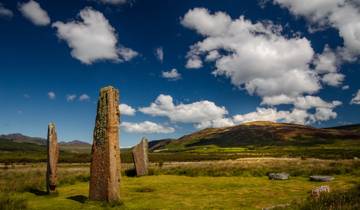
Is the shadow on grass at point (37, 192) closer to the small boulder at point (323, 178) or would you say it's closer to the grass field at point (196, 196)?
the grass field at point (196, 196)

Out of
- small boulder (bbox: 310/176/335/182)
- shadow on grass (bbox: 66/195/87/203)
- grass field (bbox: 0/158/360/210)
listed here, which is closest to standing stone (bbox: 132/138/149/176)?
grass field (bbox: 0/158/360/210)

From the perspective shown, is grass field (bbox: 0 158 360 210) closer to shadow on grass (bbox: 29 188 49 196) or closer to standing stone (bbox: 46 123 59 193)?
shadow on grass (bbox: 29 188 49 196)

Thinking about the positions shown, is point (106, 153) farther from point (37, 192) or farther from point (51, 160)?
point (37, 192)

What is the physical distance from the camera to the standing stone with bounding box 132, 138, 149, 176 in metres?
29.7

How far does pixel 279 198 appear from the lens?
1683cm

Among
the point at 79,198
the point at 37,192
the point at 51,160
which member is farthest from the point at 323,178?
the point at 37,192

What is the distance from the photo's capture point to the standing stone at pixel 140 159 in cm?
2972

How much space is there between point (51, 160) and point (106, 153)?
5.33 meters

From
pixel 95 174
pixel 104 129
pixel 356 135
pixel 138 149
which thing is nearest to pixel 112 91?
pixel 104 129

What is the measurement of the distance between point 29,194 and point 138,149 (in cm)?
1145

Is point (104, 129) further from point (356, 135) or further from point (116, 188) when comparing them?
point (356, 135)

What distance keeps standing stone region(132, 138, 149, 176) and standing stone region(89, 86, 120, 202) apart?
12.3 m

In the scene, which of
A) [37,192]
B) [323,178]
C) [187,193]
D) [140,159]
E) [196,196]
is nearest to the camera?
[196,196]

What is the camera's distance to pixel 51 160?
67.2 ft
